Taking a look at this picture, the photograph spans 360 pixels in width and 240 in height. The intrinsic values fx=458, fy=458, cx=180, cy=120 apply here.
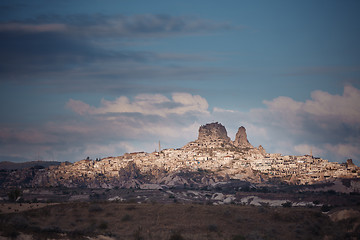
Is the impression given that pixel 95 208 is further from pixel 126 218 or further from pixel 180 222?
pixel 180 222

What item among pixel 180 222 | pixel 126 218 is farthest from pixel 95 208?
pixel 180 222

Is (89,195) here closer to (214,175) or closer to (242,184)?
(242,184)

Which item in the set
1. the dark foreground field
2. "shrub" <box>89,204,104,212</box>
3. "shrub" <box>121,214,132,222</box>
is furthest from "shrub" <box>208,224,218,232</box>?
"shrub" <box>89,204,104,212</box>

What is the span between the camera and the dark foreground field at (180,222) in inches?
2140

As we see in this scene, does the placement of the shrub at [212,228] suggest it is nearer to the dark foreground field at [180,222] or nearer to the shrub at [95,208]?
the dark foreground field at [180,222]

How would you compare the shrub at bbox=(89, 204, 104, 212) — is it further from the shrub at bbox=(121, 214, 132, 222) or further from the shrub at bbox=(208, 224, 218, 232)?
the shrub at bbox=(208, 224, 218, 232)

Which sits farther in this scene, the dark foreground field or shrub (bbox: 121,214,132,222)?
shrub (bbox: 121,214,132,222)

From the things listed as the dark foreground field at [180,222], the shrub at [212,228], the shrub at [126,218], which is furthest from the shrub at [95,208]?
the shrub at [212,228]

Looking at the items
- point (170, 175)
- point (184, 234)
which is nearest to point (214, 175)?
point (170, 175)

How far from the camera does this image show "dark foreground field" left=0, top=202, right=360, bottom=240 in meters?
54.3

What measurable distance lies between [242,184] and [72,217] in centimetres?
10306

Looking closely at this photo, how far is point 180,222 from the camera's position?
62.1 m

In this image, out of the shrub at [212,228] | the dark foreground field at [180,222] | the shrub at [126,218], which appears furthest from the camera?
the shrub at [126,218]

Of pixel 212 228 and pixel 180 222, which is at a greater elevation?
pixel 180 222
